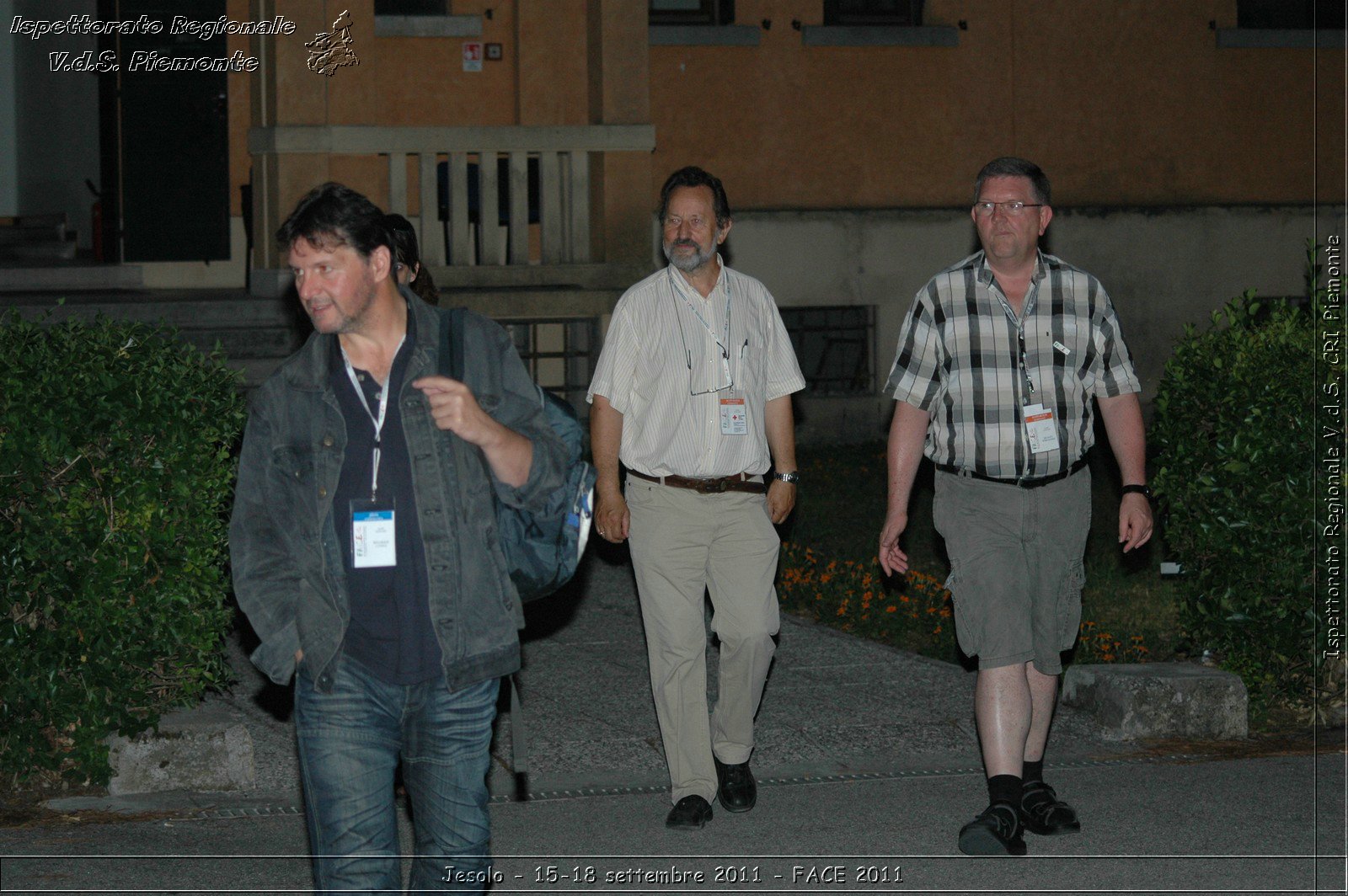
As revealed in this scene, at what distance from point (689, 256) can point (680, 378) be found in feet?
1.49

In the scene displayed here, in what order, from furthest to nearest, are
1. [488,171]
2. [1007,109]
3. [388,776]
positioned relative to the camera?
[1007,109], [488,171], [388,776]

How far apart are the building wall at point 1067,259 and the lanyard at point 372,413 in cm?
1201

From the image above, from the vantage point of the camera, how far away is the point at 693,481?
6.36 m

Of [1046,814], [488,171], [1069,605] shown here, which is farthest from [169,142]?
[1046,814]

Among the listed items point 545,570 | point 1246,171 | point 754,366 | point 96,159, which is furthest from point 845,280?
point 545,570

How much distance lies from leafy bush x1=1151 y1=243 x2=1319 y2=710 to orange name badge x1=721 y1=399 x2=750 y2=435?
7.86 feet

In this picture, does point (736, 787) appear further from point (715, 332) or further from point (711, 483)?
point (715, 332)

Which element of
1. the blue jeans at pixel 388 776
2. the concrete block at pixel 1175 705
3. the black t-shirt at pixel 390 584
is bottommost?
the concrete block at pixel 1175 705

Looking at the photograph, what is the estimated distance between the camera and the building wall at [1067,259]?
16.4m

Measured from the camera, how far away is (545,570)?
4.32 m

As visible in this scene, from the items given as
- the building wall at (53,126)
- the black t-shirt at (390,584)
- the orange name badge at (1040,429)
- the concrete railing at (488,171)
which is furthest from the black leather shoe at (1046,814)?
the building wall at (53,126)

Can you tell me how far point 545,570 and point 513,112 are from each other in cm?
1242

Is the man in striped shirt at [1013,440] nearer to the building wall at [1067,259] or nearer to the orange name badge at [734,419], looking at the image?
the orange name badge at [734,419]

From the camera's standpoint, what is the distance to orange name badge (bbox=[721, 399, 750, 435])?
250 inches
